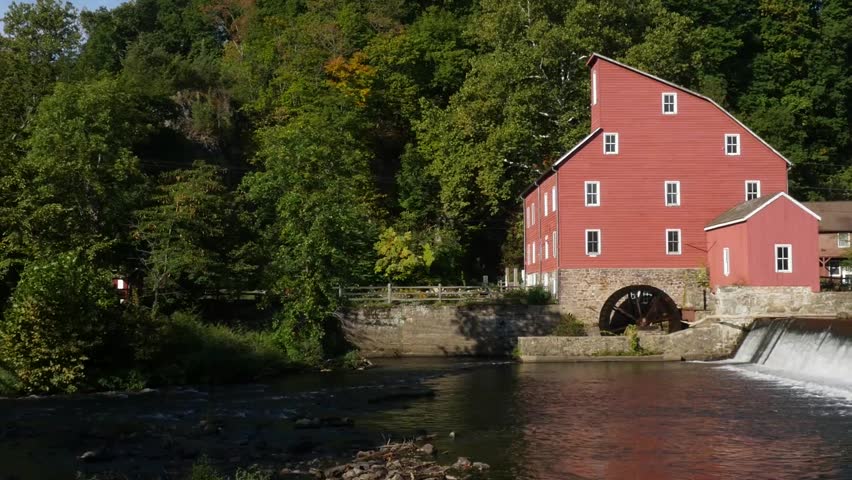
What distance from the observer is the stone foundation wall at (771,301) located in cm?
3834

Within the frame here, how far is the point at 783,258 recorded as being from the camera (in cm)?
3994

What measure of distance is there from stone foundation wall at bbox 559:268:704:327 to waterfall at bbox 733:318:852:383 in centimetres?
627

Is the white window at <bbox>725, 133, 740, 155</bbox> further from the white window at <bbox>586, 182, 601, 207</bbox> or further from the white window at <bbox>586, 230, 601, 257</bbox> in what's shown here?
the white window at <bbox>586, 230, 601, 257</bbox>

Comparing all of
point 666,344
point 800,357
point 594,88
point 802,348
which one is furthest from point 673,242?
point 800,357

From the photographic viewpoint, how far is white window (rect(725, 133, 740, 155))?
43.9 m

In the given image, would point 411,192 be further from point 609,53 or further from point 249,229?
point 249,229

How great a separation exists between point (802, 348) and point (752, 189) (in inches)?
564

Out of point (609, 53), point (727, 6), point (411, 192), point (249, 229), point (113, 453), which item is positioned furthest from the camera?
point (727, 6)

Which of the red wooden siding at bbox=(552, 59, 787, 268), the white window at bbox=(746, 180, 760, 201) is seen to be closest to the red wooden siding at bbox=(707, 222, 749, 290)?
the red wooden siding at bbox=(552, 59, 787, 268)

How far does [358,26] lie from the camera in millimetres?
68438

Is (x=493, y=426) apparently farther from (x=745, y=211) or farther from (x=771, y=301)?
(x=745, y=211)

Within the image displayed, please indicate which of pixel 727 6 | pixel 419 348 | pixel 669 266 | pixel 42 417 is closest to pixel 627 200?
pixel 669 266

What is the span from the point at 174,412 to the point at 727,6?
192 ft

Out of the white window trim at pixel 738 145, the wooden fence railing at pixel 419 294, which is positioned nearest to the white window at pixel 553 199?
the wooden fence railing at pixel 419 294
